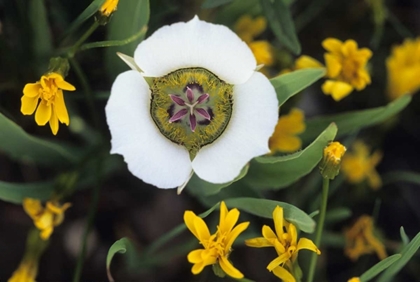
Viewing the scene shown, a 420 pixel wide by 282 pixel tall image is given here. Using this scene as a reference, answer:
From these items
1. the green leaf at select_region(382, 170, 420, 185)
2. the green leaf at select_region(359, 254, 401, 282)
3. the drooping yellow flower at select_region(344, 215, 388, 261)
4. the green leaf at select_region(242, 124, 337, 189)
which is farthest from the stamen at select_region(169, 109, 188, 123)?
the green leaf at select_region(382, 170, 420, 185)

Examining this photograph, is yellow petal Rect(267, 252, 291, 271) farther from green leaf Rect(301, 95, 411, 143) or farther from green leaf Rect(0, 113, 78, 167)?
green leaf Rect(0, 113, 78, 167)

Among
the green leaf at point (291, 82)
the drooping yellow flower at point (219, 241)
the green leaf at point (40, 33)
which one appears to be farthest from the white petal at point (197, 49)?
the green leaf at point (40, 33)

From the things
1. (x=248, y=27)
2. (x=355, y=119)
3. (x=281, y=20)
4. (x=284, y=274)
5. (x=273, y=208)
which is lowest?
(x=284, y=274)

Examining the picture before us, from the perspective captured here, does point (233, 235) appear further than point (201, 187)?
No

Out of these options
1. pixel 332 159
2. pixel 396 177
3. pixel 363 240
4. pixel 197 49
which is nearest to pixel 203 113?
pixel 197 49

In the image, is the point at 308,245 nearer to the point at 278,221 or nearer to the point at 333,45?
the point at 278,221

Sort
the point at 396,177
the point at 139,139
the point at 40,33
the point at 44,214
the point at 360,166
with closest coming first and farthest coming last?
the point at 139,139 → the point at 44,214 → the point at 40,33 → the point at 360,166 → the point at 396,177

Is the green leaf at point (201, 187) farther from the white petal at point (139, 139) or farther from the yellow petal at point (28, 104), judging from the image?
the yellow petal at point (28, 104)
